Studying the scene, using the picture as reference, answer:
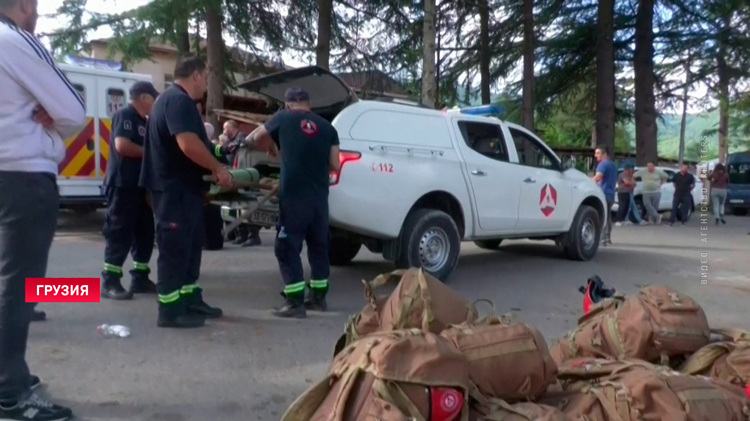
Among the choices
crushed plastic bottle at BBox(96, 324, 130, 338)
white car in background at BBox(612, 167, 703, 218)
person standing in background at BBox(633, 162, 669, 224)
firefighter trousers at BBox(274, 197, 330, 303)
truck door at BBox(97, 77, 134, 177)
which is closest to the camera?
crushed plastic bottle at BBox(96, 324, 130, 338)

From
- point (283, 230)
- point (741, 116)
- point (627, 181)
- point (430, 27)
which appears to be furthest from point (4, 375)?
point (741, 116)

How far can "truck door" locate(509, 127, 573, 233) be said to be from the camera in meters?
8.91

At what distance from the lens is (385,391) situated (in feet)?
9.05

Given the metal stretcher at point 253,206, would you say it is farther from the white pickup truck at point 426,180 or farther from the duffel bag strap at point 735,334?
the duffel bag strap at point 735,334

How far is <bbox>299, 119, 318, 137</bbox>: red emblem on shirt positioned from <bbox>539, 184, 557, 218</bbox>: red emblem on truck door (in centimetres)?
395

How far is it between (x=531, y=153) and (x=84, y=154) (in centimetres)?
701

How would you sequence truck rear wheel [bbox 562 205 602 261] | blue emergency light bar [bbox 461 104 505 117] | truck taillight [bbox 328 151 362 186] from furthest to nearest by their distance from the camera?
1. truck rear wheel [bbox 562 205 602 261]
2. blue emergency light bar [bbox 461 104 505 117]
3. truck taillight [bbox 328 151 362 186]

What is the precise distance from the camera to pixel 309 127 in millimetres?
6086

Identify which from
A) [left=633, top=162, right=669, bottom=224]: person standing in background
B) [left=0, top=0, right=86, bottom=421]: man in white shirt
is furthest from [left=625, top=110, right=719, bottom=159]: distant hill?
[left=0, top=0, right=86, bottom=421]: man in white shirt

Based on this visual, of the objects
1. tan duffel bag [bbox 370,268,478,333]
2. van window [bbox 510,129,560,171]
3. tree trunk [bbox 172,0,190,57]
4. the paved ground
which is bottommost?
the paved ground

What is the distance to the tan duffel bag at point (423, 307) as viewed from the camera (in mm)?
3799

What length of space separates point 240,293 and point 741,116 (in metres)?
34.3

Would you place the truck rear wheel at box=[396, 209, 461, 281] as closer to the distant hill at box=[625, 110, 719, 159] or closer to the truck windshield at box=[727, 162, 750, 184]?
the distant hill at box=[625, 110, 719, 159]

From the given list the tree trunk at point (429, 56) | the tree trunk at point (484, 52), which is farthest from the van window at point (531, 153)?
the tree trunk at point (484, 52)
